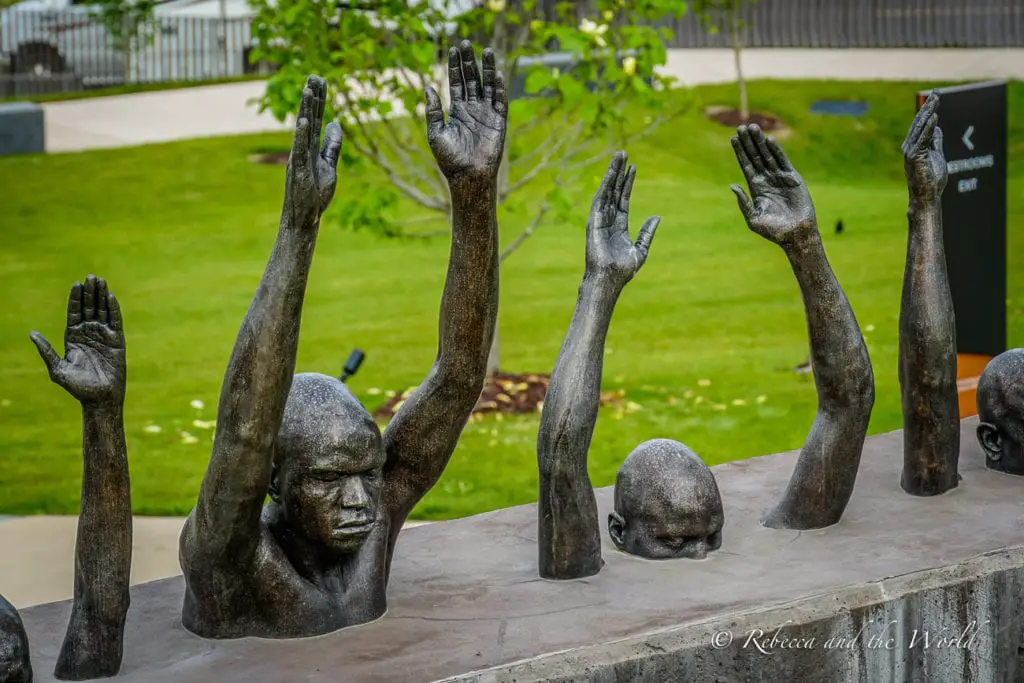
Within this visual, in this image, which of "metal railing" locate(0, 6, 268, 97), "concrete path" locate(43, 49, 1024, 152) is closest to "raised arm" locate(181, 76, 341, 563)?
"concrete path" locate(43, 49, 1024, 152)

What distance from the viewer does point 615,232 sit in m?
4.95

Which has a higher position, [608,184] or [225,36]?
[225,36]

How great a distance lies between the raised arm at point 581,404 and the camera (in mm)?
4773

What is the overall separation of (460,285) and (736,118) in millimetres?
15820

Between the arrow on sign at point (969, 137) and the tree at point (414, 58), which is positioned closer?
the arrow on sign at point (969, 137)

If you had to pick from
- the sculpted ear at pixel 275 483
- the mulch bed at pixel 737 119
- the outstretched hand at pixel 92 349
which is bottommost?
the sculpted ear at pixel 275 483

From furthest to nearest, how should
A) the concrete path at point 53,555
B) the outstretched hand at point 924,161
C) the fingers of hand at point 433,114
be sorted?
the concrete path at point 53,555, the outstretched hand at point 924,161, the fingers of hand at point 433,114

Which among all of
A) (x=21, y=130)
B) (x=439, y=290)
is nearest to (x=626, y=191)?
(x=439, y=290)

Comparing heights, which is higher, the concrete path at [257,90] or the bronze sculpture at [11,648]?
the concrete path at [257,90]

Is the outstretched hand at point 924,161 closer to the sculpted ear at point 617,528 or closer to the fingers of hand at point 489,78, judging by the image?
the sculpted ear at point 617,528

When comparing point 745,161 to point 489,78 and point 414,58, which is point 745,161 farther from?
point 414,58

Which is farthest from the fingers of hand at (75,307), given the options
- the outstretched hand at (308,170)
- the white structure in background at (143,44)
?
the white structure in background at (143,44)

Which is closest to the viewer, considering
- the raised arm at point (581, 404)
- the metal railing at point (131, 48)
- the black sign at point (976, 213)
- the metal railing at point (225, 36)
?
the raised arm at point (581, 404)

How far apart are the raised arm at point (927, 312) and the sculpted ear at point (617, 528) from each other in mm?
1185
